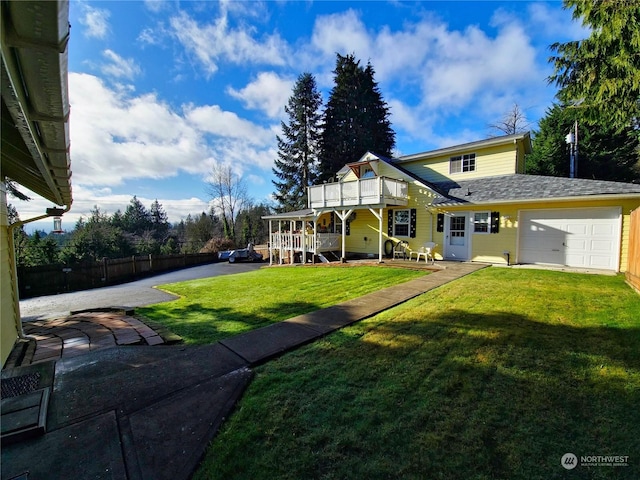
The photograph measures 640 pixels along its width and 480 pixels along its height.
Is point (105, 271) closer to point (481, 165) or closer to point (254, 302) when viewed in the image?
point (254, 302)

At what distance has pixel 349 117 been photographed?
28.3 meters

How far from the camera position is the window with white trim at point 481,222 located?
11.8 m

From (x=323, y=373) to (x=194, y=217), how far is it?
4919 cm

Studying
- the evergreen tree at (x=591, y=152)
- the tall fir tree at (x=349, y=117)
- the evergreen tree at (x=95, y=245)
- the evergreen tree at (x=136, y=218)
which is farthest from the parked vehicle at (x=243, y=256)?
the evergreen tree at (x=136, y=218)

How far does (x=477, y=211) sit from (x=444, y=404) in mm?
11511

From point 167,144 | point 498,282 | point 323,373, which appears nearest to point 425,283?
point 498,282

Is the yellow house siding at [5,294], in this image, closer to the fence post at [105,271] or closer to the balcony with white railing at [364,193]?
the balcony with white railing at [364,193]

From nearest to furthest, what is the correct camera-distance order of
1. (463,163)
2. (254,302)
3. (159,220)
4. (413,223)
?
(254,302), (413,223), (463,163), (159,220)

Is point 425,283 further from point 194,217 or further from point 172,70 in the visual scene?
point 194,217

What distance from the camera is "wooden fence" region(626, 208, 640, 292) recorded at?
21.1 feet

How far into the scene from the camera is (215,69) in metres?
12.1

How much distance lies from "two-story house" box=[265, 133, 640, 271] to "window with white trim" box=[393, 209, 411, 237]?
0.05 metres

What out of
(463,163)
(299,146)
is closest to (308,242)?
(463,163)

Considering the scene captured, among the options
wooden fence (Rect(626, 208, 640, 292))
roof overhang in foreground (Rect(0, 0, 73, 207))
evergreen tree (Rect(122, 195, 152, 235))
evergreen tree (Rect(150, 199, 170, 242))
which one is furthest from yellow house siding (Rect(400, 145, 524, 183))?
evergreen tree (Rect(150, 199, 170, 242))
